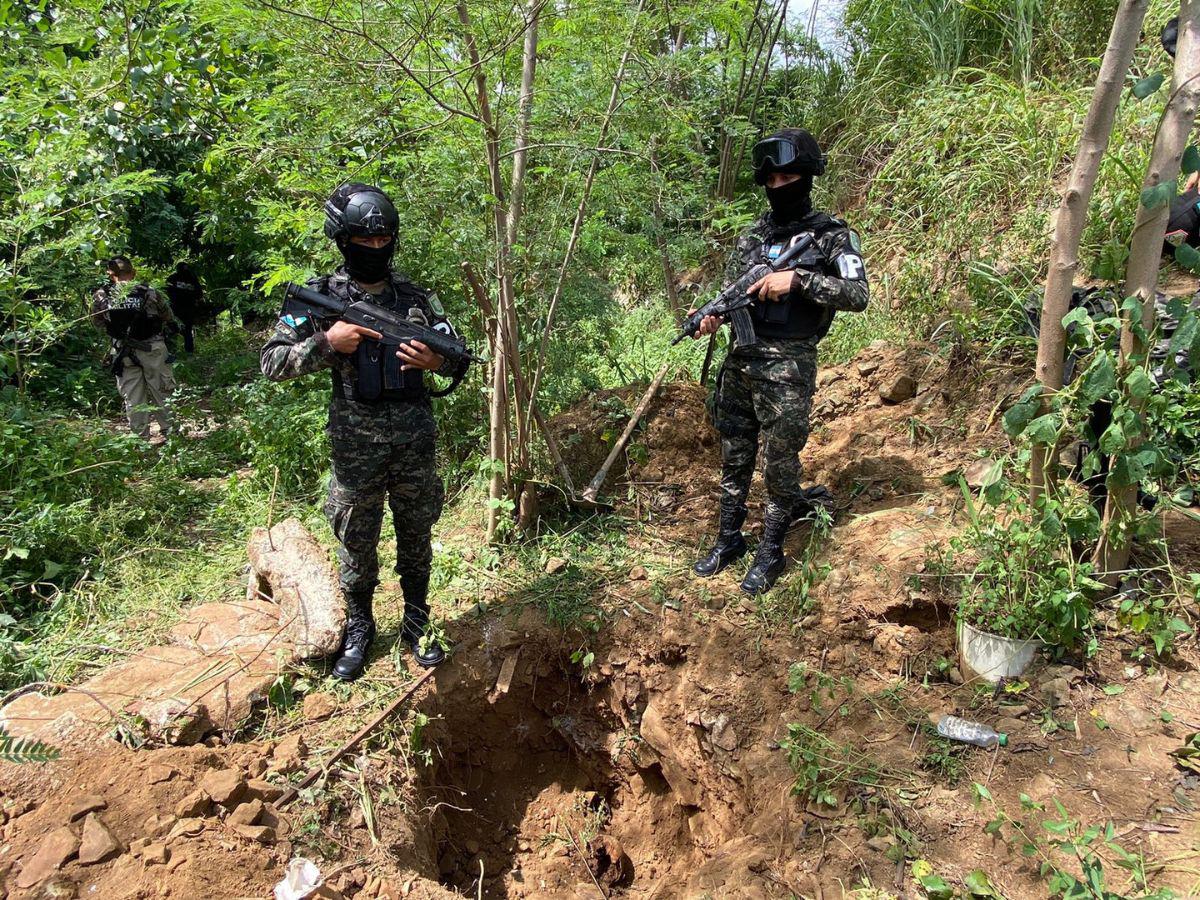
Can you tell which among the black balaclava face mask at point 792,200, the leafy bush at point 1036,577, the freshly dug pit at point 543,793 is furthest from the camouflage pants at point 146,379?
the leafy bush at point 1036,577

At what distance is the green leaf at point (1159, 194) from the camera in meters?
2.12

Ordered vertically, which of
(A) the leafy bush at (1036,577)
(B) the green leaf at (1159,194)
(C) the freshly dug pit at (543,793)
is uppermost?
Result: (B) the green leaf at (1159,194)

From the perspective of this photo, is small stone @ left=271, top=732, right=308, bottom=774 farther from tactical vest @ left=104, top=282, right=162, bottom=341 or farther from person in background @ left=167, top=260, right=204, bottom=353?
person in background @ left=167, top=260, right=204, bottom=353

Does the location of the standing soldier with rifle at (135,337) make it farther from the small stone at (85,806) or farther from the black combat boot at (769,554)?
the black combat boot at (769,554)

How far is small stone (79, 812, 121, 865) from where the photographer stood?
2.00m

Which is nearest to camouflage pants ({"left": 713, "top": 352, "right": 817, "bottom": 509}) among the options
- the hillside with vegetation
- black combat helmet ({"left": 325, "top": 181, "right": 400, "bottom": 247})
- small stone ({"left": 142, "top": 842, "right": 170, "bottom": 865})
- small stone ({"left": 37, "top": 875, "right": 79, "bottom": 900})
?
the hillside with vegetation

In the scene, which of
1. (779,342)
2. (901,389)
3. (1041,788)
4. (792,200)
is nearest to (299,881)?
(1041,788)

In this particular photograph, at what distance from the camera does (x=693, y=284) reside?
287 inches

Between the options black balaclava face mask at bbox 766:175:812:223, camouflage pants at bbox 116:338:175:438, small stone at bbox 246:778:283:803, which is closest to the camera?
small stone at bbox 246:778:283:803

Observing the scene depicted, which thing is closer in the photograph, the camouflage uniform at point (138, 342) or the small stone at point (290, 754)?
the small stone at point (290, 754)

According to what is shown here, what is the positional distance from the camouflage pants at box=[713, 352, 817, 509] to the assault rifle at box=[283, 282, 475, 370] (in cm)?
134

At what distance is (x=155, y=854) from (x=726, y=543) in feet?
8.22

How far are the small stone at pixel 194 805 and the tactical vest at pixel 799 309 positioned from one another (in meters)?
2.77

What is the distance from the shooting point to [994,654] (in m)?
2.50
